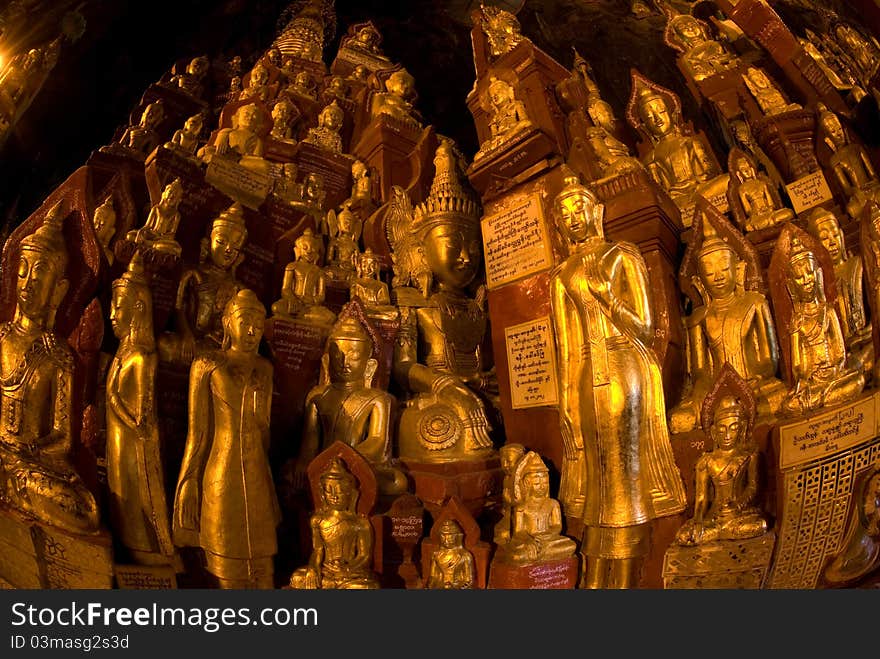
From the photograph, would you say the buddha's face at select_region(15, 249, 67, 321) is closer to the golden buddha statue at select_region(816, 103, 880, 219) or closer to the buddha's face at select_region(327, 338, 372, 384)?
the buddha's face at select_region(327, 338, 372, 384)

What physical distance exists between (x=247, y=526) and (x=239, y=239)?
2.23 m

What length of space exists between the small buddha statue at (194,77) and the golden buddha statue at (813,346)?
6880mm

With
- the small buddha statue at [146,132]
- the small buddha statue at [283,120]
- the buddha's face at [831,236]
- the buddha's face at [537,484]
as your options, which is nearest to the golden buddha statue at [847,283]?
the buddha's face at [831,236]

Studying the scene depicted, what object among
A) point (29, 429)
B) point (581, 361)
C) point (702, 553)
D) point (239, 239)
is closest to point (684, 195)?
point (581, 361)

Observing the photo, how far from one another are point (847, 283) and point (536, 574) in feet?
8.86

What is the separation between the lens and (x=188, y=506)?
3.30 m

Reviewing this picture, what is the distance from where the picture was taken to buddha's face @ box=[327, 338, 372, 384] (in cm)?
422

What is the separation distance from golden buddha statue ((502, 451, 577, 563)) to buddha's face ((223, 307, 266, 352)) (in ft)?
6.03

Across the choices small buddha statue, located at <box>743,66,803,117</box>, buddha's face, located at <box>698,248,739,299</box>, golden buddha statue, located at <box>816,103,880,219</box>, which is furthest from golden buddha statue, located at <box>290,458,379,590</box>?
small buddha statue, located at <box>743,66,803,117</box>

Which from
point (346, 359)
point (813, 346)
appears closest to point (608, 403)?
point (813, 346)

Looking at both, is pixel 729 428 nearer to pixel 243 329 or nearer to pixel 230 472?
pixel 230 472

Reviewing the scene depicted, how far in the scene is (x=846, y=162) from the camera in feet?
14.3

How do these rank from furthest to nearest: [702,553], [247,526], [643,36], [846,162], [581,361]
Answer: [643,36] → [846,162] → [581,361] → [247,526] → [702,553]

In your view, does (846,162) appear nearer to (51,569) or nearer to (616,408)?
(616,408)
